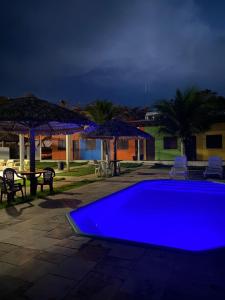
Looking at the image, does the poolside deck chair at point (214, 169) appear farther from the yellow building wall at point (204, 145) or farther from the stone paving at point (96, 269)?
the stone paving at point (96, 269)

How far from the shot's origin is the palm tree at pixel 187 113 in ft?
66.0

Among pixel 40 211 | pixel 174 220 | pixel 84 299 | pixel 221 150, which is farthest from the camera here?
pixel 221 150

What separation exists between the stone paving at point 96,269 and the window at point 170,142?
19330 mm

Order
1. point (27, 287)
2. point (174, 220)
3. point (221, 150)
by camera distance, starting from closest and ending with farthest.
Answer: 1. point (27, 287)
2. point (174, 220)
3. point (221, 150)

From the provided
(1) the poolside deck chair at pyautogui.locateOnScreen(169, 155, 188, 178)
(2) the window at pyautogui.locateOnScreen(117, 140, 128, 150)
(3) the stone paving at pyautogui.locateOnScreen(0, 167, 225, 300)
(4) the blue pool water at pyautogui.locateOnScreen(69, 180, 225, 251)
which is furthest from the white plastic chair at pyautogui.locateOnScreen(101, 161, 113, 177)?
(3) the stone paving at pyautogui.locateOnScreen(0, 167, 225, 300)

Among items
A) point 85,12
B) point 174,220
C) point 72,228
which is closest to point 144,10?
point 85,12

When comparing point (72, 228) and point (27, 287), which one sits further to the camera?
point (72, 228)

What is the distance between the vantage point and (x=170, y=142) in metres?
24.4

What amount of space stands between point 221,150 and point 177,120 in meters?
5.06

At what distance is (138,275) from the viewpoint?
390cm

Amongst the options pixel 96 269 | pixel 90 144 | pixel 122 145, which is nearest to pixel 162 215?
pixel 96 269

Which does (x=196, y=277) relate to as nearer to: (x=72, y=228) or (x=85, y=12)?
(x=72, y=228)

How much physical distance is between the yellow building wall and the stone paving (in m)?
18.9

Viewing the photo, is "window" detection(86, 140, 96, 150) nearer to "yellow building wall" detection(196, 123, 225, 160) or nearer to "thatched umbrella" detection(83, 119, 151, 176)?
"yellow building wall" detection(196, 123, 225, 160)
